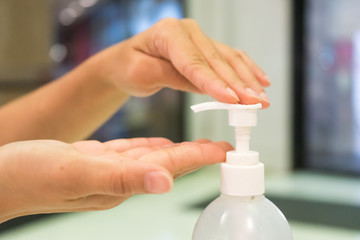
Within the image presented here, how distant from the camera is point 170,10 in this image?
1.64 meters

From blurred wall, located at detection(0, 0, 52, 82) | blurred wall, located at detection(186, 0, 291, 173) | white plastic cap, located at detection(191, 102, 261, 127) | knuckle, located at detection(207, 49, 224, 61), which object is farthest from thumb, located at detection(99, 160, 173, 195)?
blurred wall, located at detection(186, 0, 291, 173)

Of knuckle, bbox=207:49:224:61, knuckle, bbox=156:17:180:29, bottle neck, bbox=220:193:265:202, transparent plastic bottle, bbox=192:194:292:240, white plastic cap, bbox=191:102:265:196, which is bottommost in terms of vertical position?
transparent plastic bottle, bbox=192:194:292:240

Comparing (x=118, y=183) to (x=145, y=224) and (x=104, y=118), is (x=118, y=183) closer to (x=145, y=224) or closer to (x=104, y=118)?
(x=104, y=118)

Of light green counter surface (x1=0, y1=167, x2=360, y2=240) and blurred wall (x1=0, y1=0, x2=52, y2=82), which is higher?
blurred wall (x1=0, y1=0, x2=52, y2=82)

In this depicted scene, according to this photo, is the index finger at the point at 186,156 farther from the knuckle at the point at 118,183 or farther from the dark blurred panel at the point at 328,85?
the dark blurred panel at the point at 328,85

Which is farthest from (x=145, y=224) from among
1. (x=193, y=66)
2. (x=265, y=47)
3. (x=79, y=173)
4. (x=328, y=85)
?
(x=328, y=85)

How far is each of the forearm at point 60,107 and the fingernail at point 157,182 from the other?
371mm

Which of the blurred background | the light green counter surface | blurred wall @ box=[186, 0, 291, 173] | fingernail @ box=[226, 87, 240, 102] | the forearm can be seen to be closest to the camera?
fingernail @ box=[226, 87, 240, 102]

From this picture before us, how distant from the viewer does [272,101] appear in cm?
171

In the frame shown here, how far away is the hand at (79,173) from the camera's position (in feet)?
1.03

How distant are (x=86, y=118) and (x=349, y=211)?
0.79 m

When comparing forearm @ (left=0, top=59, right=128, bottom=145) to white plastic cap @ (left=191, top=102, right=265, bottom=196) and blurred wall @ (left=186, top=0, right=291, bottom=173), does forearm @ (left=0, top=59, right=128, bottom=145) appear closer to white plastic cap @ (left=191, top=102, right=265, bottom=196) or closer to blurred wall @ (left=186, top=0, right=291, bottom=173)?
white plastic cap @ (left=191, top=102, right=265, bottom=196)

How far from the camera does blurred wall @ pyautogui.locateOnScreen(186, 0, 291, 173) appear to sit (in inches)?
66.5

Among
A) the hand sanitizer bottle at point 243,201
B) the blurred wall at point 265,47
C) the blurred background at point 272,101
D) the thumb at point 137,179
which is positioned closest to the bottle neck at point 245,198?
the hand sanitizer bottle at point 243,201
